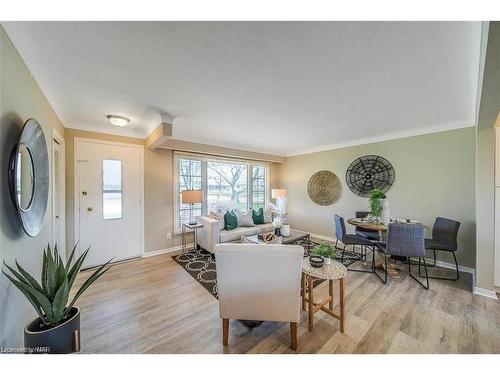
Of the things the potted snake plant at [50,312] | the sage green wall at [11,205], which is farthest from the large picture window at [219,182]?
the potted snake plant at [50,312]

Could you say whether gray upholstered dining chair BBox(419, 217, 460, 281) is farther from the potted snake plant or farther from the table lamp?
the potted snake plant

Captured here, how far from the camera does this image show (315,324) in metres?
1.76

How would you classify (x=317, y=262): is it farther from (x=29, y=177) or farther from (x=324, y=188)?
(x=324, y=188)

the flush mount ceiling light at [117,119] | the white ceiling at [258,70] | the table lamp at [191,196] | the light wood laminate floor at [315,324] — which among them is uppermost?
the white ceiling at [258,70]

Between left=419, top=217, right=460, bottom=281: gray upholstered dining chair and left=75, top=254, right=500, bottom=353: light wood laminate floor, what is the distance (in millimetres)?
428

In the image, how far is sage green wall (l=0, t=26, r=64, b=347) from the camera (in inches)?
42.6

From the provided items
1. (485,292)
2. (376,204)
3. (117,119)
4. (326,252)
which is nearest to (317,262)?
(326,252)

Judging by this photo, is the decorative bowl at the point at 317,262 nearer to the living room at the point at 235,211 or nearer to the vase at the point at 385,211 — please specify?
the living room at the point at 235,211

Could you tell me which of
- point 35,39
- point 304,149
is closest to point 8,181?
point 35,39

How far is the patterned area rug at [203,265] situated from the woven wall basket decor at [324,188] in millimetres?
1269

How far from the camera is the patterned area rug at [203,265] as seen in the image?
2.52 m

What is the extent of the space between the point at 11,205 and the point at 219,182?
343 centimetres

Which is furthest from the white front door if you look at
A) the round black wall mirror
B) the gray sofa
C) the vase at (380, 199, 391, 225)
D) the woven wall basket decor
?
the vase at (380, 199, 391, 225)
